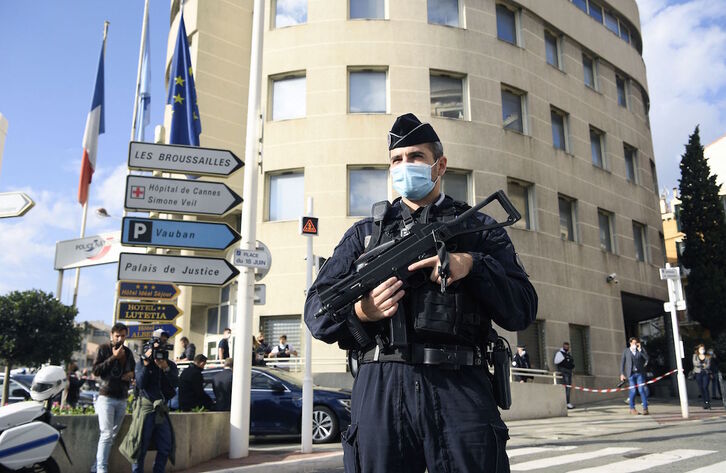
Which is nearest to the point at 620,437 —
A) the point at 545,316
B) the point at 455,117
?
the point at 545,316

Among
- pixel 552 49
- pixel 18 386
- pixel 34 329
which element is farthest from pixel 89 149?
pixel 552 49

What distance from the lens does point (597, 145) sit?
1029 inches

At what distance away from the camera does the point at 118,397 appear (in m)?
7.44

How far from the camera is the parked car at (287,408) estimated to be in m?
11.1

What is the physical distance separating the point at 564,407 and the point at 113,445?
523 inches

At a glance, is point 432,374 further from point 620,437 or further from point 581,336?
point 581,336

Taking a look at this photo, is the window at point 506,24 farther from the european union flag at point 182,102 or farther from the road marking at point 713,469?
the road marking at point 713,469

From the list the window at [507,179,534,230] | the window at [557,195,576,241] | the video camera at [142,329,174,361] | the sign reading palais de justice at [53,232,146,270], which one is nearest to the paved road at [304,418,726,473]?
the video camera at [142,329,174,361]

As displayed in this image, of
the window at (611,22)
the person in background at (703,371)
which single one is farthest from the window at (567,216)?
the window at (611,22)

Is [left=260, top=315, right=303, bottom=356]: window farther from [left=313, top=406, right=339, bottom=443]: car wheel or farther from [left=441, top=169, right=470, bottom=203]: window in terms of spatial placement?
[left=313, top=406, right=339, bottom=443]: car wheel

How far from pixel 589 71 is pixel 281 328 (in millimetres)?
17846

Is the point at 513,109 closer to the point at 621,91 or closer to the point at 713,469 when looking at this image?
the point at 621,91

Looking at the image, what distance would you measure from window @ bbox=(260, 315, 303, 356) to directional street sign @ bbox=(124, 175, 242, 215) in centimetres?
988

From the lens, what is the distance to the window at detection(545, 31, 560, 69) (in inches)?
965
